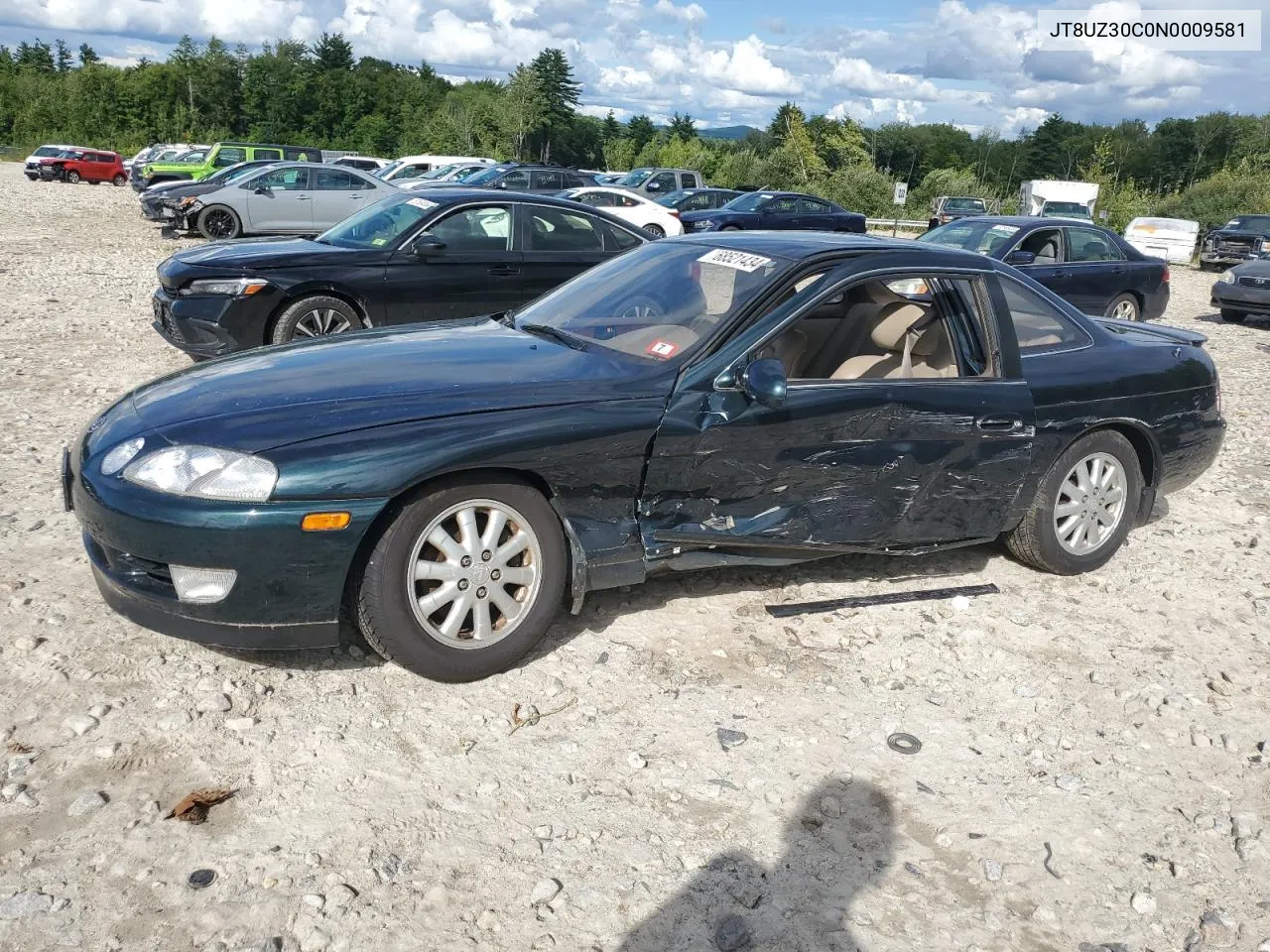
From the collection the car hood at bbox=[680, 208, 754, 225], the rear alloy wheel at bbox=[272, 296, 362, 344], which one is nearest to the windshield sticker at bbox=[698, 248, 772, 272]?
the rear alloy wheel at bbox=[272, 296, 362, 344]

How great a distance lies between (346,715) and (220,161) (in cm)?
2963

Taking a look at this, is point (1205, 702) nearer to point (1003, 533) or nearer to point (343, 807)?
point (1003, 533)

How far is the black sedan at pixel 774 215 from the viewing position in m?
25.0

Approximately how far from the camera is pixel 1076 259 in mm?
12023

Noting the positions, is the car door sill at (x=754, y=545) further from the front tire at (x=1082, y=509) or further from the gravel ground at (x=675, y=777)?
the front tire at (x=1082, y=509)

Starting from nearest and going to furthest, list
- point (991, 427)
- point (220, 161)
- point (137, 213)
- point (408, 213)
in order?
point (991, 427) → point (408, 213) → point (137, 213) → point (220, 161)

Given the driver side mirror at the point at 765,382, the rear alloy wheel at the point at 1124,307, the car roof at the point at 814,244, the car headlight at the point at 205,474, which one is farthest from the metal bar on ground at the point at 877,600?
the rear alloy wheel at the point at 1124,307

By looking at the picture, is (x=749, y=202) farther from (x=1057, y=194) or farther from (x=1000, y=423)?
(x=1000, y=423)

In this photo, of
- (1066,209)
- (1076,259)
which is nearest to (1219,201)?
(1066,209)

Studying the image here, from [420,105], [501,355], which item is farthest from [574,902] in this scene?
[420,105]

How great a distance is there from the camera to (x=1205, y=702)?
4199 mm

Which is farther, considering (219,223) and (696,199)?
(696,199)

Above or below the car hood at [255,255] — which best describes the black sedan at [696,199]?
above

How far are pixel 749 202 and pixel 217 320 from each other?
2028 cm
